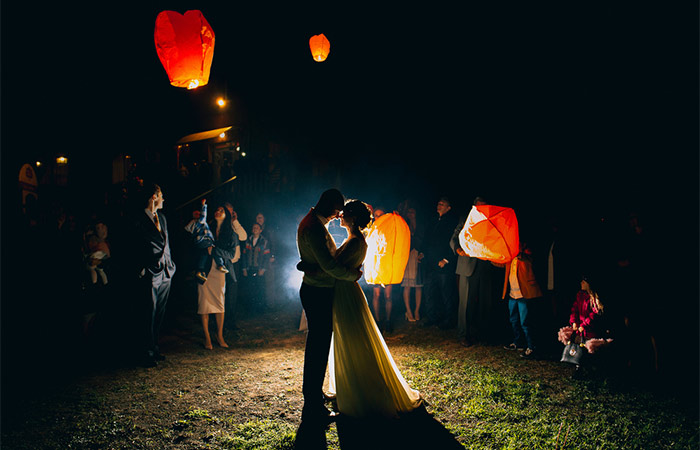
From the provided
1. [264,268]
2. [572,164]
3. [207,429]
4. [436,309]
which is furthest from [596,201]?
[207,429]

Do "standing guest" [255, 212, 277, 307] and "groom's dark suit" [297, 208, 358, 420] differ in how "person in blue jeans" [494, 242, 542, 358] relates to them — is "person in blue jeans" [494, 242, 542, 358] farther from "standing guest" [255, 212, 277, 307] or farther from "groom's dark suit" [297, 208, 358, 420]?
"standing guest" [255, 212, 277, 307]

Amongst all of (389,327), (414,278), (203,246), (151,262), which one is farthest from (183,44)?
(414,278)

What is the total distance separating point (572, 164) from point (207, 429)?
36.2 feet

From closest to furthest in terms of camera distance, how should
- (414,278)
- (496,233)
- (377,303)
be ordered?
(496,233) → (377,303) → (414,278)

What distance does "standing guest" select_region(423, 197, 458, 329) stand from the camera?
8.04 m

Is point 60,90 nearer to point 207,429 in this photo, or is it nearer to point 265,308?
point 265,308

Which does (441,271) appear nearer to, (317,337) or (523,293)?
(523,293)

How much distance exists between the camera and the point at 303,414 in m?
3.88

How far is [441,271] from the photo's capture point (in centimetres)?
823

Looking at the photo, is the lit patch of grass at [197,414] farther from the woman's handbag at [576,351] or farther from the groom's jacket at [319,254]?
the woman's handbag at [576,351]

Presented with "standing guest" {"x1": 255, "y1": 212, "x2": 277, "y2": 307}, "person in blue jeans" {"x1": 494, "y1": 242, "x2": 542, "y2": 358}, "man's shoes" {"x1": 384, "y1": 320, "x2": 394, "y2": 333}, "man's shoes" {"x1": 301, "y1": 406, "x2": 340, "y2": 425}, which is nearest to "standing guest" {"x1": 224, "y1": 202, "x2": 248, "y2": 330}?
"standing guest" {"x1": 255, "y1": 212, "x2": 277, "y2": 307}

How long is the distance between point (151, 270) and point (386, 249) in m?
3.51

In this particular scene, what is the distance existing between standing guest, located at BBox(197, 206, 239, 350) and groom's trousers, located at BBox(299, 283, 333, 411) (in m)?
3.28

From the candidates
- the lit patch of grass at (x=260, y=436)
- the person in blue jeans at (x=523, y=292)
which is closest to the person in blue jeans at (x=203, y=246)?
the lit patch of grass at (x=260, y=436)
